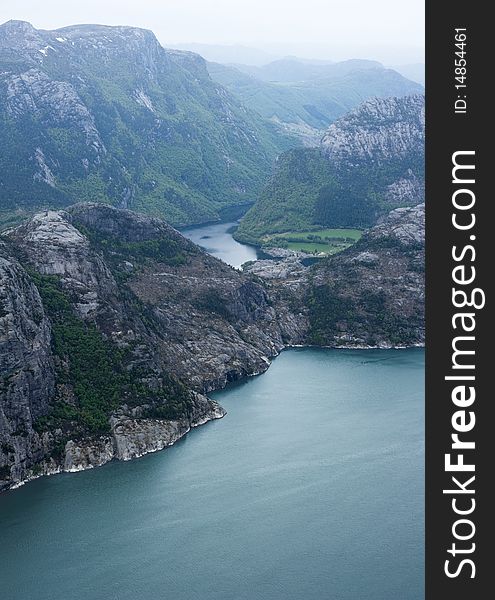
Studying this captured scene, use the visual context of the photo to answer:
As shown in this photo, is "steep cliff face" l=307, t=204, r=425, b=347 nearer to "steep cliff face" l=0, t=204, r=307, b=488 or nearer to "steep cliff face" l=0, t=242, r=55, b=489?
"steep cliff face" l=0, t=204, r=307, b=488

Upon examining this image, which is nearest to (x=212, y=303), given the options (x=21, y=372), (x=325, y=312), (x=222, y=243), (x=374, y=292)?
(x=325, y=312)

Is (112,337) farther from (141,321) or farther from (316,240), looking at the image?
(316,240)

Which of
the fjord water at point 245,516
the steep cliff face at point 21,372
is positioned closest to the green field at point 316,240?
the fjord water at point 245,516

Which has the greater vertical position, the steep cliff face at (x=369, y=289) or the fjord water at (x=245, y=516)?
the steep cliff face at (x=369, y=289)

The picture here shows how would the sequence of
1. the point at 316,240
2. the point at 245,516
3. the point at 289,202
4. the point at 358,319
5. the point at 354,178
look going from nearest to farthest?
the point at 245,516 → the point at 358,319 → the point at 316,240 → the point at 289,202 → the point at 354,178

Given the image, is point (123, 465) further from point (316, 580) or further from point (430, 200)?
point (430, 200)

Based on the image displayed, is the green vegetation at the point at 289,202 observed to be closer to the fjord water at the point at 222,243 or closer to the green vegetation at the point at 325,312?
the fjord water at the point at 222,243

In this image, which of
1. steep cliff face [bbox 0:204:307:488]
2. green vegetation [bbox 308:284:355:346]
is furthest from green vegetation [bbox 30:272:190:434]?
green vegetation [bbox 308:284:355:346]
